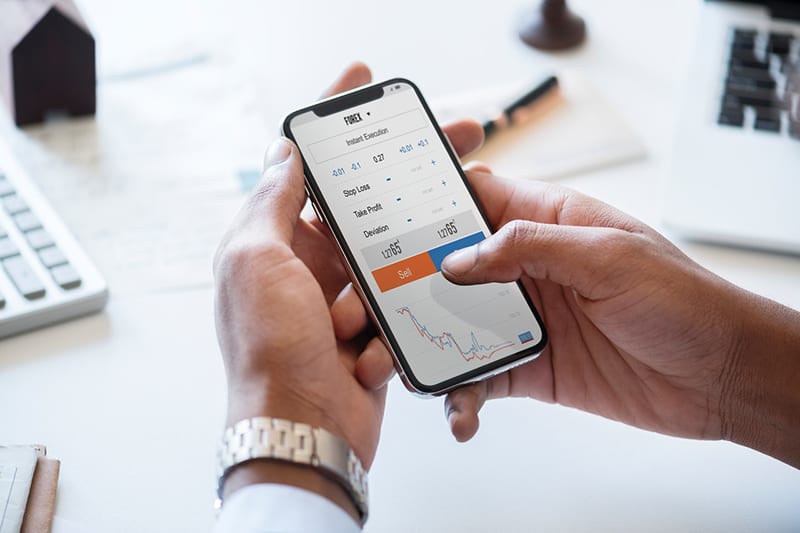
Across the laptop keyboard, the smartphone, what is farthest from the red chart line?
the laptop keyboard

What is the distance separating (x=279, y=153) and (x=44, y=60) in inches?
13.7

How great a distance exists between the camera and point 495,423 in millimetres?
705

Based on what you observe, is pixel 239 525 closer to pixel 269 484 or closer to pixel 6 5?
pixel 269 484

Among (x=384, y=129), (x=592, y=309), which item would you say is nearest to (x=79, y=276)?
(x=384, y=129)

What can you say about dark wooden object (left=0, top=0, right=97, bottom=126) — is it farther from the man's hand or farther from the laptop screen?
the laptop screen

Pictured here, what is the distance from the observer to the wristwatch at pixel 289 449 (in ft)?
1.81

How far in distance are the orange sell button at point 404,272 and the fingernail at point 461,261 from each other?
0.09 feet

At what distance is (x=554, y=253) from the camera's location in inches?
24.4

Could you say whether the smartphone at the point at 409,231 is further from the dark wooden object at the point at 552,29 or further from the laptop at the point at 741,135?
the dark wooden object at the point at 552,29

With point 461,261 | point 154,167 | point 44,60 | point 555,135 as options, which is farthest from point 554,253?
point 44,60

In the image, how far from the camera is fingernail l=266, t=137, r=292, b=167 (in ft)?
2.20

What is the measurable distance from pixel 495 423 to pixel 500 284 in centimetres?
11

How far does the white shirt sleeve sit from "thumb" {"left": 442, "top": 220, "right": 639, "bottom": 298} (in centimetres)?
20

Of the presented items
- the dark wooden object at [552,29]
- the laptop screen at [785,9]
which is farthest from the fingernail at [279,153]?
the laptop screen at [785,9]
